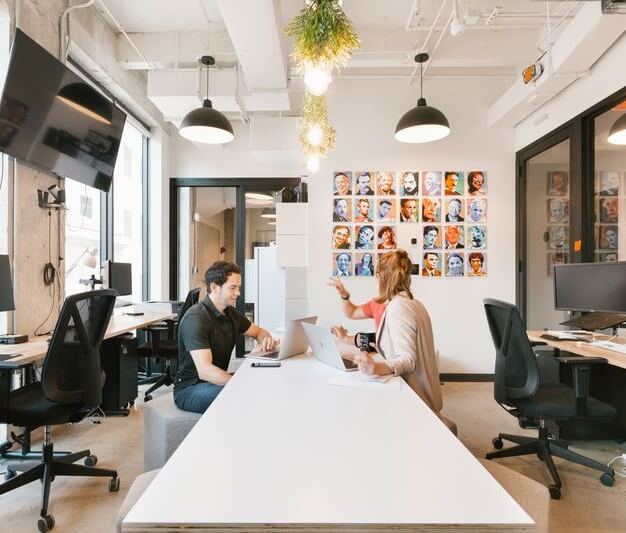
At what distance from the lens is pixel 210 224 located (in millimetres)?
6973

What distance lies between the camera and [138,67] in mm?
3986

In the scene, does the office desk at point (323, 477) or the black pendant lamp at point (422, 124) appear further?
the black pendant lamp at point (422, 124)

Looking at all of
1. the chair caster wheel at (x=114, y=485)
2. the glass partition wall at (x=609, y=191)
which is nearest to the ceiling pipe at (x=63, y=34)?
the chair caster wheel at (x=114, y=485)

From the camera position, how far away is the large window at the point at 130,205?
443 cm

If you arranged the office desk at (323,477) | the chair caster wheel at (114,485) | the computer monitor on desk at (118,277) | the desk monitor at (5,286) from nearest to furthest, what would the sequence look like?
1. the office desk at (323,477)
2. the chair caster wheel at (114,485)
3. the desk monitor at (5,286)
4. the computer monitor on desk at (118,277)

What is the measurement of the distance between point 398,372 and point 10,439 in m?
2.71

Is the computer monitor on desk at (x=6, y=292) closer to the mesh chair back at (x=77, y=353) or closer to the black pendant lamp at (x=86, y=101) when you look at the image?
the mesh chair back at (x=77, y=353)

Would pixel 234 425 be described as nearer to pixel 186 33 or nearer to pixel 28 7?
pixel 28 7

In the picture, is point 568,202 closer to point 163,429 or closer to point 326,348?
point 326,348

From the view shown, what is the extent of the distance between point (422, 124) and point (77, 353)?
9.77 feet

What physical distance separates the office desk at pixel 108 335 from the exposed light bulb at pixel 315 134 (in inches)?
83.3

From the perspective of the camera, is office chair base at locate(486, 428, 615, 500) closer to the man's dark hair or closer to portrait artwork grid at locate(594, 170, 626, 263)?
portrait artwork grid at locate(594, 170, 626, 263)

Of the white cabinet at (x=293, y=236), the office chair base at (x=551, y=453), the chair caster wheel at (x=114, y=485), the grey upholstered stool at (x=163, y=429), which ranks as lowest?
the chair caster wheel at (x=114, y=485)

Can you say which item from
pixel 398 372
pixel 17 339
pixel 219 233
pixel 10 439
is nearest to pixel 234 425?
pixel 398 372
